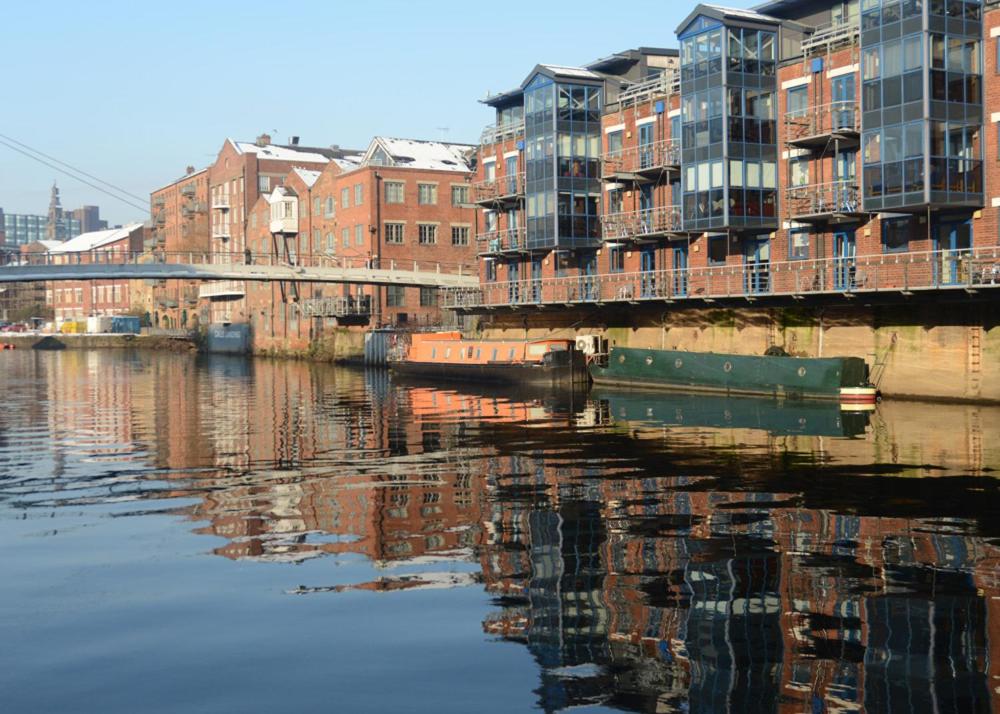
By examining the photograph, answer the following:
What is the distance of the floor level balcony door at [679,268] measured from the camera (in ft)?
166

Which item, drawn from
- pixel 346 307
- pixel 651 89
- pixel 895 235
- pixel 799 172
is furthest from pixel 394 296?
pixel 895 235

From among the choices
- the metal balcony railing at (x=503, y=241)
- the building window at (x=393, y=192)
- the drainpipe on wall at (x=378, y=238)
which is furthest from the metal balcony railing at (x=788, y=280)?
the building window at (x=393, y=192)

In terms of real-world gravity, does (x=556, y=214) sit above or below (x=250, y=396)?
above

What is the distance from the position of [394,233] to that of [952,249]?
1972 inches

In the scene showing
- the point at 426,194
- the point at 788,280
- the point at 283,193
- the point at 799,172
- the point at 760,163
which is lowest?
the point at 788,280

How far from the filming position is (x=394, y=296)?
82.6 meters

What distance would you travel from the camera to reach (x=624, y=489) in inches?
791

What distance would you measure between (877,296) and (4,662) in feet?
116

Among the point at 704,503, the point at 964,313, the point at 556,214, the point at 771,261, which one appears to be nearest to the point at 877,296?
the point at 964,313

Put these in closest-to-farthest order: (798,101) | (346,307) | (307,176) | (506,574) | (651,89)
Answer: (506,574) < (798,101) < (651,89) < (346,307) < (307,176)

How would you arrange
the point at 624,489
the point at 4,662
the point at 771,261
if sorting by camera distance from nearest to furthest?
the point at 4,662 → the point at 624,489 → the point at 771,261

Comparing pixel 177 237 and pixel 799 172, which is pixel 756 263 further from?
pixel 177 237

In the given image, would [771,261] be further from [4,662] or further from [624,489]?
[4,662]

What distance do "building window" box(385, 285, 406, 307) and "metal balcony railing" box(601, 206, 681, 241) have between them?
1113 inches
